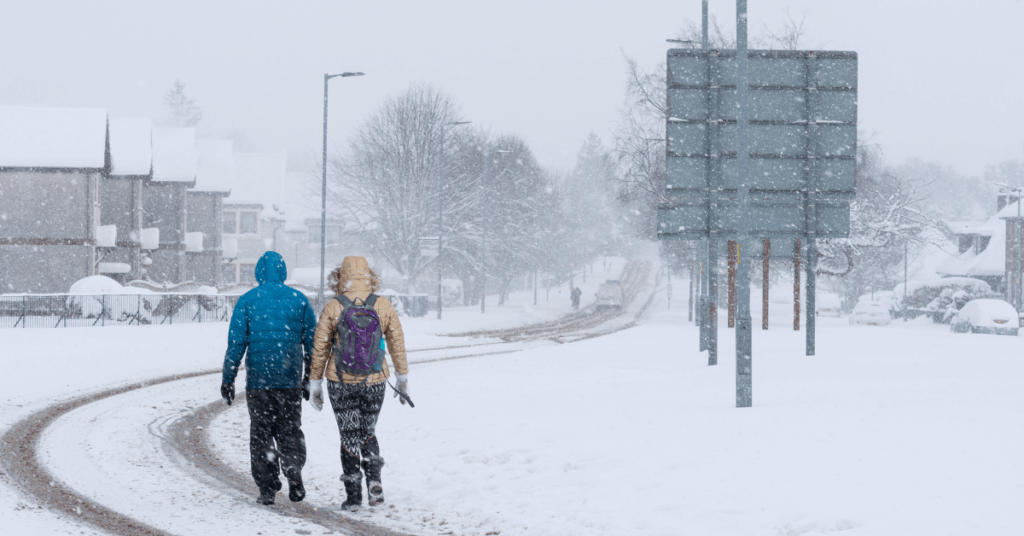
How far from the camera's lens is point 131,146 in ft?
145

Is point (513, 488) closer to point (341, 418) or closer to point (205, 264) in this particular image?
point (341, 418)

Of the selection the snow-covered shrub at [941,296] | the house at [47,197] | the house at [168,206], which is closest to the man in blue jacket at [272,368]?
the house at [47,197]

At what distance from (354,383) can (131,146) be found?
41067mm

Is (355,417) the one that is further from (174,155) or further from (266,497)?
(174,155)

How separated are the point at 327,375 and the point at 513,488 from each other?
178 centimetres

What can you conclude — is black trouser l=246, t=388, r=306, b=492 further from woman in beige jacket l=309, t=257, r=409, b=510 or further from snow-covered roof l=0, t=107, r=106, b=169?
snow-covered roof l=0, t=107, r=106, b=169

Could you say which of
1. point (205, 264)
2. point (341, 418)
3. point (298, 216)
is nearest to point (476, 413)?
point (341, 418)

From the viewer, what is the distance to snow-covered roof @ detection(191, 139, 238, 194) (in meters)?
54.0

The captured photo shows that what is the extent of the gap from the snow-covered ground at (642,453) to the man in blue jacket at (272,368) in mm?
362

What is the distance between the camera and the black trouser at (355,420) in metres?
7.04

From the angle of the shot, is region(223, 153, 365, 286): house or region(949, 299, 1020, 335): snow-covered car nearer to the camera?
region(949, 299, 1020, 335): snow-covered car

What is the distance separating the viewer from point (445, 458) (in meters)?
9.03

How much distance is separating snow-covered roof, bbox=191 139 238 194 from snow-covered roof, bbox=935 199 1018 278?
143ft

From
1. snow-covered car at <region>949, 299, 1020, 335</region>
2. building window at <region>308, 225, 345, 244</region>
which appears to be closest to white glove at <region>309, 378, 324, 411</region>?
snow-covered car at <region>949, 299, 1020, 335</region>
